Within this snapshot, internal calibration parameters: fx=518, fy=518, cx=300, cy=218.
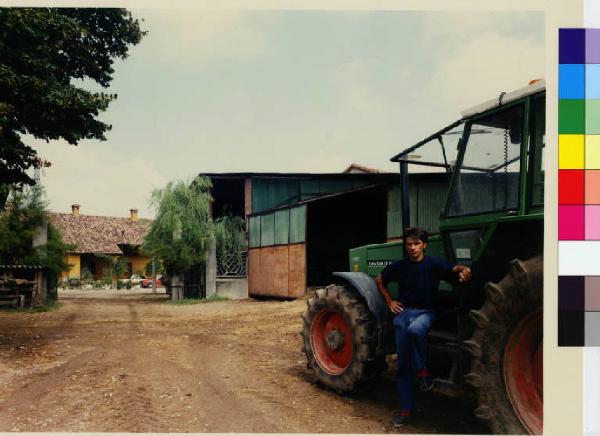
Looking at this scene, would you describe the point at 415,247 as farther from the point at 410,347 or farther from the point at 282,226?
the point at 282,226

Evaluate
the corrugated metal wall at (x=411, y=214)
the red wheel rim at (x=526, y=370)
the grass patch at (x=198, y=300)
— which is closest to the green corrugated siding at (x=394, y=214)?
the corrugated metal wall at (x=411, y=214)

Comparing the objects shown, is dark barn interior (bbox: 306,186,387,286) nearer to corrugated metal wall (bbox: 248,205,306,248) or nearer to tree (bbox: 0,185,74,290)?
corrugated metal wall (bbox: 248,205,306,248)

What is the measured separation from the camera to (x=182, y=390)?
619 cm

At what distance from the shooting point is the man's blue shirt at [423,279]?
4871mm

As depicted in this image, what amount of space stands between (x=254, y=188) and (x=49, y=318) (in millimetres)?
10887

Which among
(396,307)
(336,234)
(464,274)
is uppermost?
(336,234)

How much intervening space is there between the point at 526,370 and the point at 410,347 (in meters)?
1.00

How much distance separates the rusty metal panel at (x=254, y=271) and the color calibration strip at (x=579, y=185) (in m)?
17.5

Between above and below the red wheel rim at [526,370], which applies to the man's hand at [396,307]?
above

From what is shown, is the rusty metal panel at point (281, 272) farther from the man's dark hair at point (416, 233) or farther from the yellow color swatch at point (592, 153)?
the yellow color swatch at point (592, 153)

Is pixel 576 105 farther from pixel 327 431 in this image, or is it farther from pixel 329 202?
pixel 329 202

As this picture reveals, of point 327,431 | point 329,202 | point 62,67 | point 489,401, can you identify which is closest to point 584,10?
point 489,401

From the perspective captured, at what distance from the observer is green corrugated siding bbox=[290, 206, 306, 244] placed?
61.7 ft

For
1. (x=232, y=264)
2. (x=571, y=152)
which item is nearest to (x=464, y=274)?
(x=571, y=152)
